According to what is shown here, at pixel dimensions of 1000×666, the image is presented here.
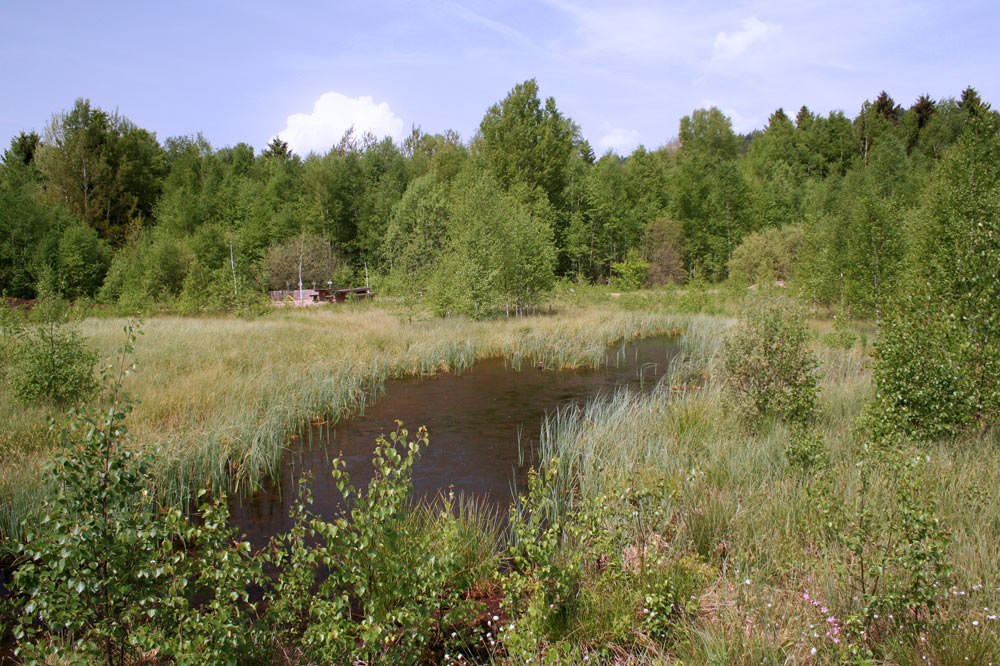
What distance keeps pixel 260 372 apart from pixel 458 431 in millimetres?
4509

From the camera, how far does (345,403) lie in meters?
11.3

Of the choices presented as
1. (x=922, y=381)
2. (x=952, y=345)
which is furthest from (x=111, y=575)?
(x=952, y=345)

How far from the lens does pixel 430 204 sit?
39.1 m

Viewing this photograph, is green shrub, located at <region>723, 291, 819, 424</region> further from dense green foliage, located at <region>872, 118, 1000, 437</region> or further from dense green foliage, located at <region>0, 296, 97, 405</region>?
dense green foliage, located at <region>0, 296, 97, 405</region>

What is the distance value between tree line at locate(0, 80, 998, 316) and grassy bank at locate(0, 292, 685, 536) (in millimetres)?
5541

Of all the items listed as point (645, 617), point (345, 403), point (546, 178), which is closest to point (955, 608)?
point (645, 617)

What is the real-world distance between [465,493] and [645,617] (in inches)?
142

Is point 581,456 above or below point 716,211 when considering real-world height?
below

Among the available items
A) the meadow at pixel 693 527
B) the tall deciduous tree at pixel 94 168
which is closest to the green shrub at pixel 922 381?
the meadow at pixel 693 527

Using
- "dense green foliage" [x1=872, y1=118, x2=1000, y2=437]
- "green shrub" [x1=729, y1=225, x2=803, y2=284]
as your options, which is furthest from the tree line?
"dense green foliage" [x1=872, y1=118, x2=1000, y2=437]

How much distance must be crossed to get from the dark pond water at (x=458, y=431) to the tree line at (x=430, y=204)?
387 inches

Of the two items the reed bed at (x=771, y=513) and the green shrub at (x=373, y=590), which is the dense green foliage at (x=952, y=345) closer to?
the reed bed at (x=771, y=513)

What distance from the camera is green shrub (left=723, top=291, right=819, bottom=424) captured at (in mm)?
7625

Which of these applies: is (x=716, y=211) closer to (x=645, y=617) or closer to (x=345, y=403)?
(x=345, y=403)
